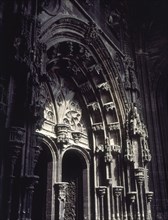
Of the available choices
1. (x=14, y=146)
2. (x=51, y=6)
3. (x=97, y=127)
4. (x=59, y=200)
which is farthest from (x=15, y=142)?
(x=97, y=127)

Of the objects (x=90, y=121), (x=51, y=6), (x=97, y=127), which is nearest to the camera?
(x=51, y=6)

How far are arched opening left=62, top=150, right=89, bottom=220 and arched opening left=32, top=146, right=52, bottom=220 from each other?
1.02 metres

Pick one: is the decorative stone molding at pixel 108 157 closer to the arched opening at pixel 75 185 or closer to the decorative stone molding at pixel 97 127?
the arched opening at pixel 75 185

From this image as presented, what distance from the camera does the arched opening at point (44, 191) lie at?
785cm

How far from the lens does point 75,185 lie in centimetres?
930

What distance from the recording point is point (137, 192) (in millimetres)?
8875

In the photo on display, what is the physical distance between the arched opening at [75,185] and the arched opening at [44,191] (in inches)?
40.2

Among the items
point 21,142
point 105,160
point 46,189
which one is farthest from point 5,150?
point 105,160

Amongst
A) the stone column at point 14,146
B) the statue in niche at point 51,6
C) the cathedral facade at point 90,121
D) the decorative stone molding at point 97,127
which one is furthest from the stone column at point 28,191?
the decorative stone molding at point 97,127

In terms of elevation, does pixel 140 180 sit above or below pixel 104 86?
below

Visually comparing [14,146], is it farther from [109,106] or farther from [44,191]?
[109,106]

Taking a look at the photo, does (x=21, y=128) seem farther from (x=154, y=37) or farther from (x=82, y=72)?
(x=154, y=37)

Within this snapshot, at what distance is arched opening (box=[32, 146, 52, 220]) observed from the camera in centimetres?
785

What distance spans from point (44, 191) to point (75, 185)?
1491mm
